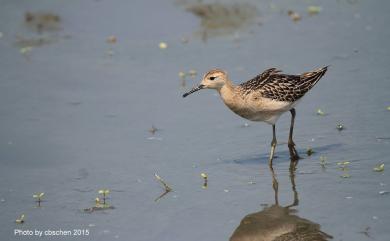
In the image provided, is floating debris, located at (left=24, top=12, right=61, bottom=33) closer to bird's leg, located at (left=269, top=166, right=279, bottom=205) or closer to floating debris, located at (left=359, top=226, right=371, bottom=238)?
bird's leg, located at (left=269, top=166, right=279, bottom=205)

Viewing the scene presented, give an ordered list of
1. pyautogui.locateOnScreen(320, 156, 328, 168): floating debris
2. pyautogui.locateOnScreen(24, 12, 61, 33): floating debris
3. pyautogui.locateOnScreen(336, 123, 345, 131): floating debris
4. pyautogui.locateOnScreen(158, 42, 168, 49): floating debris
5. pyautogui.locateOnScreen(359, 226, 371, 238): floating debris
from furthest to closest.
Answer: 1. pyautogui.locateOnScreen(24, 12, 61, 33): floating debris
2. pyautogui.locateOnScreen(158, 42, 168, 49): floating debris
3. pyautogui.locateOnScreen(336, 123, 345, 131): floating debris
4. pyautogui.locateOnScreen(320, 156, 328, 168): floating debris
5. pyautogui.locateOnScreen(359, 226, 371, 238): floating debris

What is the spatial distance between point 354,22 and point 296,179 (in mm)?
7522

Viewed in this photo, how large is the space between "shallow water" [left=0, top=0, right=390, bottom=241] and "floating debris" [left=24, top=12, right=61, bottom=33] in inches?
6.8

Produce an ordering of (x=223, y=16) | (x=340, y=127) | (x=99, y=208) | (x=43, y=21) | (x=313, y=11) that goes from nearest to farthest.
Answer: (x=99, y=208), (x=340, y=127), (x=43, y=21), (x=223, y=16), (x=313, y=11)

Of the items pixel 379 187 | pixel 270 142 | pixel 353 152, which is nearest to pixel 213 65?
pixel 270 142

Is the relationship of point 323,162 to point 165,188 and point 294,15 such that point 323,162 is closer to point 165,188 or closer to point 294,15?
point 165,188

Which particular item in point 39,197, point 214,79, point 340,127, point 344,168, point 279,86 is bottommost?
point 39,197

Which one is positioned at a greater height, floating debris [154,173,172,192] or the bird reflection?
floating debris [154,173,172,192]

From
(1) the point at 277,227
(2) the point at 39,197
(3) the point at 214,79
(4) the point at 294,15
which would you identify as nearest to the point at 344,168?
(1) the point at 277,227

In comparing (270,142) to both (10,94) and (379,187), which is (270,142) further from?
(10,94)

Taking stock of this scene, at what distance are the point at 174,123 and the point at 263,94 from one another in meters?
2.23

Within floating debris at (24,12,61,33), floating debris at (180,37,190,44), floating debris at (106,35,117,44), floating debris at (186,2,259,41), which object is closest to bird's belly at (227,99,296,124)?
floating debris at (180,37,190,44)

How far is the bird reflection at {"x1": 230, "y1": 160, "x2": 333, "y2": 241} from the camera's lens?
934cm

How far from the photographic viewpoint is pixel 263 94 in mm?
11805
